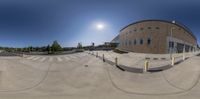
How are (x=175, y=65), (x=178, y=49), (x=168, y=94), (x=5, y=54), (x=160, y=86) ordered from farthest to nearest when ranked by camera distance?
(x=5, y=54)
(x=175, y=65)
(x=178, y=49)
(x=160, y=86)
(x=168, y=94)

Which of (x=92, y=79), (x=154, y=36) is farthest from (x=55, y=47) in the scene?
(x=154, y=36)

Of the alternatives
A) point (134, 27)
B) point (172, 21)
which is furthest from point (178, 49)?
point (134, 27)

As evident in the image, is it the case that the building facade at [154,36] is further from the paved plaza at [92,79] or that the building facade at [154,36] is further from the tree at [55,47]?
the tree at [55,47]

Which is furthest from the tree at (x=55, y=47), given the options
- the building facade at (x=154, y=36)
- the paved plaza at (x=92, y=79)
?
the building facade at (x=154, y=36)

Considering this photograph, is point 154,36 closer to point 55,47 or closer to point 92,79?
point 92,79

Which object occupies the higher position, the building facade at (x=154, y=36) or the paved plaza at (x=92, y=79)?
the building facade at (x=154, y=36)

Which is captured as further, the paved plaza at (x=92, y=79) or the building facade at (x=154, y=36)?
the building facade at (x=154, y=36)

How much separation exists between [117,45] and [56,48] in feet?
9.34

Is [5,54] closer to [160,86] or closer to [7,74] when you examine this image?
[7,74]

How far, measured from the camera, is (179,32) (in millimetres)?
6766

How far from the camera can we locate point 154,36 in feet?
22.5

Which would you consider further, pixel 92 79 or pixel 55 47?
pixel 92 79

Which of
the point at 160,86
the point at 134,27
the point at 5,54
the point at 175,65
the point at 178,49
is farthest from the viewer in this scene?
the point at 5,54

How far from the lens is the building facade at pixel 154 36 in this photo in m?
6.52
